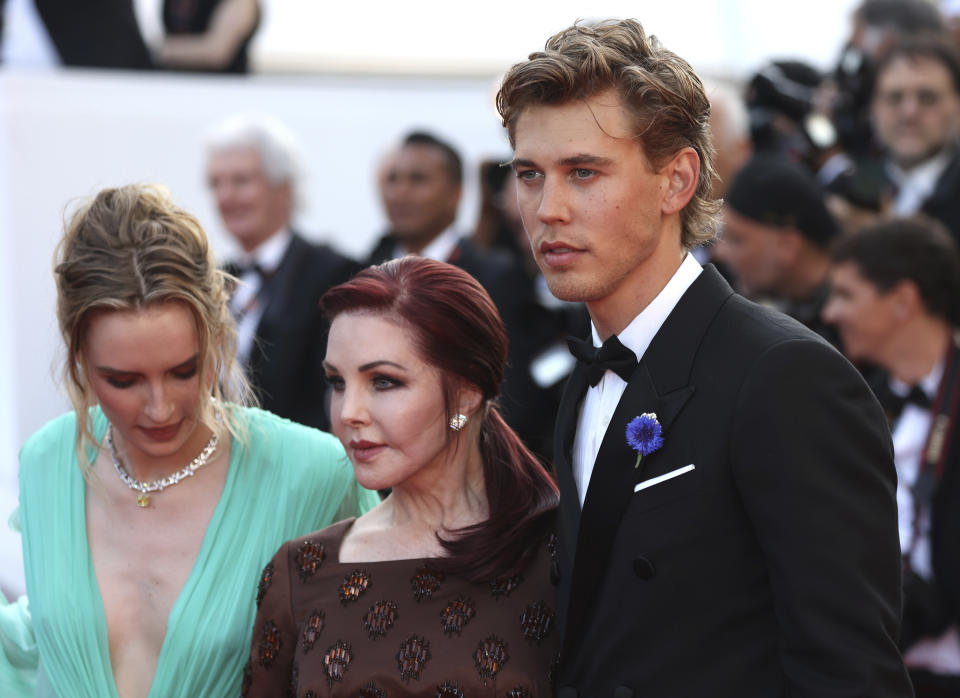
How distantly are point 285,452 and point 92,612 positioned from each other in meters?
0.55

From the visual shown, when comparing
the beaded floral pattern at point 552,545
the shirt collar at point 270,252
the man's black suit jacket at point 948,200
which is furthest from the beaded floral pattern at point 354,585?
the man's black suit jacket at point 948,200

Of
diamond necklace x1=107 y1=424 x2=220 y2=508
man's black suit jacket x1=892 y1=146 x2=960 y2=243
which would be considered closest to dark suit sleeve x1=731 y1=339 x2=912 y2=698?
diamond necklace x1=107 y1=424 x2=220 y2=508

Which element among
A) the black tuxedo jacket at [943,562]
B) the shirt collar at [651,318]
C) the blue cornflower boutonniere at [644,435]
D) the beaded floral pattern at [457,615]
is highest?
the shirt collar at [651,318]

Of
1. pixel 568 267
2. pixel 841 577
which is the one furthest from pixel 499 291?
pixel 841 577

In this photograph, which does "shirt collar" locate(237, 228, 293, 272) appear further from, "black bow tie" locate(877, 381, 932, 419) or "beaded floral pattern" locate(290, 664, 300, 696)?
"beaded floral pattern" locate(290, 664, 300, 696)

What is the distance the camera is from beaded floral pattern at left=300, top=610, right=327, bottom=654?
93.7 inches

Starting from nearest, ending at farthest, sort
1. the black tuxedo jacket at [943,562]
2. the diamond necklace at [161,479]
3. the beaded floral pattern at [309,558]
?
the beaded floral pattern at [309,558], the diamond necklace at [161,479], the black tuxedo jacket at [943,562]

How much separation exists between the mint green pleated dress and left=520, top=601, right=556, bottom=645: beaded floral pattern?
677 mm

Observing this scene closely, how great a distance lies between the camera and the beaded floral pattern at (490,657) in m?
2.27

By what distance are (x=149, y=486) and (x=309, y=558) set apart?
0.54 m

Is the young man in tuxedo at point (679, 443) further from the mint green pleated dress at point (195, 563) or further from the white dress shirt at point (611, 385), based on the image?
the mint green pleated dress at point (195, 563)

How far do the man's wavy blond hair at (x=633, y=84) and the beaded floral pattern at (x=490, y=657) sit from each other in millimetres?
817

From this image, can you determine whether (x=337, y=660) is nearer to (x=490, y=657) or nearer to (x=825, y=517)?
(x=490, y=657)

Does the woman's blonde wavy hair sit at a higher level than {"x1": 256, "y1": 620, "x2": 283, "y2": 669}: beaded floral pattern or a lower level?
higher
